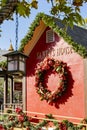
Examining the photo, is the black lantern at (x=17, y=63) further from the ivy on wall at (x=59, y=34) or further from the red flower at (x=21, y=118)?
the ivy on wall at (x=59, y=34)

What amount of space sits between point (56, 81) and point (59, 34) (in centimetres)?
212

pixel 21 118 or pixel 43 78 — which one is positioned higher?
pixel 43 78

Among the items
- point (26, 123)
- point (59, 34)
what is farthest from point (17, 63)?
point (59, 34)

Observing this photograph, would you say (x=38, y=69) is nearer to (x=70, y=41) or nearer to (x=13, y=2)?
(x=70, y=41)

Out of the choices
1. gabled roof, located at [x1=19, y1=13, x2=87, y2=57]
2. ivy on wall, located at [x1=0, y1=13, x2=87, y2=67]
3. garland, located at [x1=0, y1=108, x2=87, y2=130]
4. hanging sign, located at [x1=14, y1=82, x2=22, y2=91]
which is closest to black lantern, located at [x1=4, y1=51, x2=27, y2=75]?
garland, located at [x1=0, y1=108, x2=87, y2=130]

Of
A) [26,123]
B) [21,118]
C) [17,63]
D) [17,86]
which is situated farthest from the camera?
[17,86]

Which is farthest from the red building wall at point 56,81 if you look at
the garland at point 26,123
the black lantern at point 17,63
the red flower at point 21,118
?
the black lantern at point 17,63

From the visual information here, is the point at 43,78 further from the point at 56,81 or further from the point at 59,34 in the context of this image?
the point at 59,34

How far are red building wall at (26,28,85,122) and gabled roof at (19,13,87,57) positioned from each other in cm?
37

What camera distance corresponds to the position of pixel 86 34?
16.7 metres

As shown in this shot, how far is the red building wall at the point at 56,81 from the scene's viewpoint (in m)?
13.8

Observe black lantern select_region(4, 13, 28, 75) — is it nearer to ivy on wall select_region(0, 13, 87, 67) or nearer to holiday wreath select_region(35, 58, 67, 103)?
ivy on wall select_region(0, 13, 87, 67)

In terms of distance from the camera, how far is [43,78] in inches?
609

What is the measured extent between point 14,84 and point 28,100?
14.0 feet
